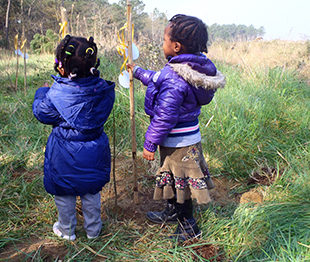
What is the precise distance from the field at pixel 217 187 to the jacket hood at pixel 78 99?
0.47 m

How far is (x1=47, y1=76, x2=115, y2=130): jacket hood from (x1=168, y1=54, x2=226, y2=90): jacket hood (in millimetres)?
514

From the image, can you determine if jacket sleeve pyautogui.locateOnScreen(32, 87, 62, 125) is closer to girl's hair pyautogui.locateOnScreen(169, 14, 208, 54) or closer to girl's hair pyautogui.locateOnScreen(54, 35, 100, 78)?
girl's hair pyautogui.locateOnScreen(54, 35, 100, 78)

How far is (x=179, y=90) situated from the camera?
1568 millimetres

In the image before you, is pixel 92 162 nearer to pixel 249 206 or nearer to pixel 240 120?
pixel 249 206

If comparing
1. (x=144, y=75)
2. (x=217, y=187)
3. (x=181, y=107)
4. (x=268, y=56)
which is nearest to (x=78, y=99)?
(x=144, y=75)

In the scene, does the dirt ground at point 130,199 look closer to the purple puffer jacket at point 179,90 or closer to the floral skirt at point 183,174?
the floral skirt at point 183,174

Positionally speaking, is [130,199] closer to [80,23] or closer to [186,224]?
[186,224]

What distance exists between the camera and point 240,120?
3098mm

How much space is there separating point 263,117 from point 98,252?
2.53 metres

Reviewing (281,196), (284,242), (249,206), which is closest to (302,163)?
(281,196)

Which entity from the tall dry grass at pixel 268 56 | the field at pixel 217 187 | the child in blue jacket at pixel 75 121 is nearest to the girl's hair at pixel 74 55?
the child in blue jacket at pixel 75 121

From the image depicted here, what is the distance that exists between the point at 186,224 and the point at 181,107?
91 cm

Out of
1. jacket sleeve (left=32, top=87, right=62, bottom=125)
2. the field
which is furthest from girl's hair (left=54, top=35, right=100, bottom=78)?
the field

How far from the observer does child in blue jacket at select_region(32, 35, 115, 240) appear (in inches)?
61.6
